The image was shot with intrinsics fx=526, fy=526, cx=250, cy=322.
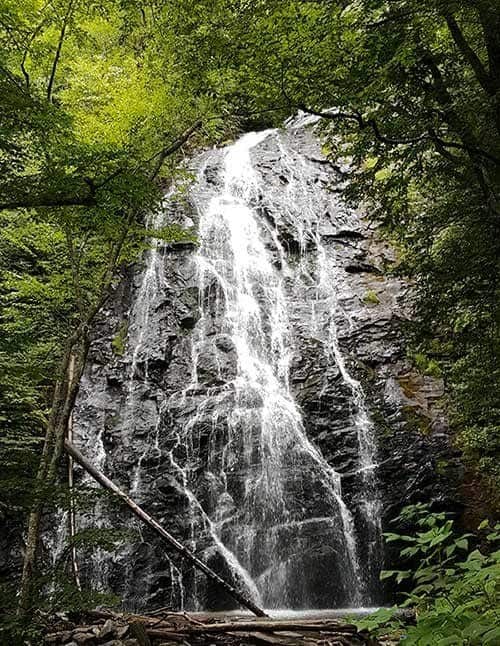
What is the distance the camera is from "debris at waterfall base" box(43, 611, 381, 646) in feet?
15.2

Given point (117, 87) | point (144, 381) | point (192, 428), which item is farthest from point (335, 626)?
point (144, 381)

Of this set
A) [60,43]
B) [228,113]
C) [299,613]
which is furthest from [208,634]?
[60,43]

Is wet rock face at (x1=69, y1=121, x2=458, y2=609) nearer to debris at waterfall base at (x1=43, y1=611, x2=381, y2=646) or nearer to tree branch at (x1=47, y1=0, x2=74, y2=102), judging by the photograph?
debris at waterfall base at (x1=43, y1=611, x2=381, y2=646)

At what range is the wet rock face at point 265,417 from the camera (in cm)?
883

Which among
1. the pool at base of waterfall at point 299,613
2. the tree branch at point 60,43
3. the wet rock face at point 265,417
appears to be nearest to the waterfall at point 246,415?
the wet rock face at point 265,417

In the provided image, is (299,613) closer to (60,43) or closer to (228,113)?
(228,113)

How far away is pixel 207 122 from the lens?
7.25 metres

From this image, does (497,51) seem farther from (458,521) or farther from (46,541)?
(46,541)

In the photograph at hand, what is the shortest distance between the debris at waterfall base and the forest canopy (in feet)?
2.89

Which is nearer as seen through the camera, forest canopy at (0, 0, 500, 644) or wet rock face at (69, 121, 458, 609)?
forest canopy at (0, 0, 500, 644)

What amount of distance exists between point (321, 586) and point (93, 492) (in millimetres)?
5375

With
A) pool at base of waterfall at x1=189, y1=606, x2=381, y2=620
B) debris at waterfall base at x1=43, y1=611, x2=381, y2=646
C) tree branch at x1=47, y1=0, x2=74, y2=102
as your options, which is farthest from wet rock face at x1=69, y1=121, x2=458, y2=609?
tree branch at x1=47, y1=0, x2=74, y2=102

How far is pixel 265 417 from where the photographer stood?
10758mm

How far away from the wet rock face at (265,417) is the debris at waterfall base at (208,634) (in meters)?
Answer: 1.57
